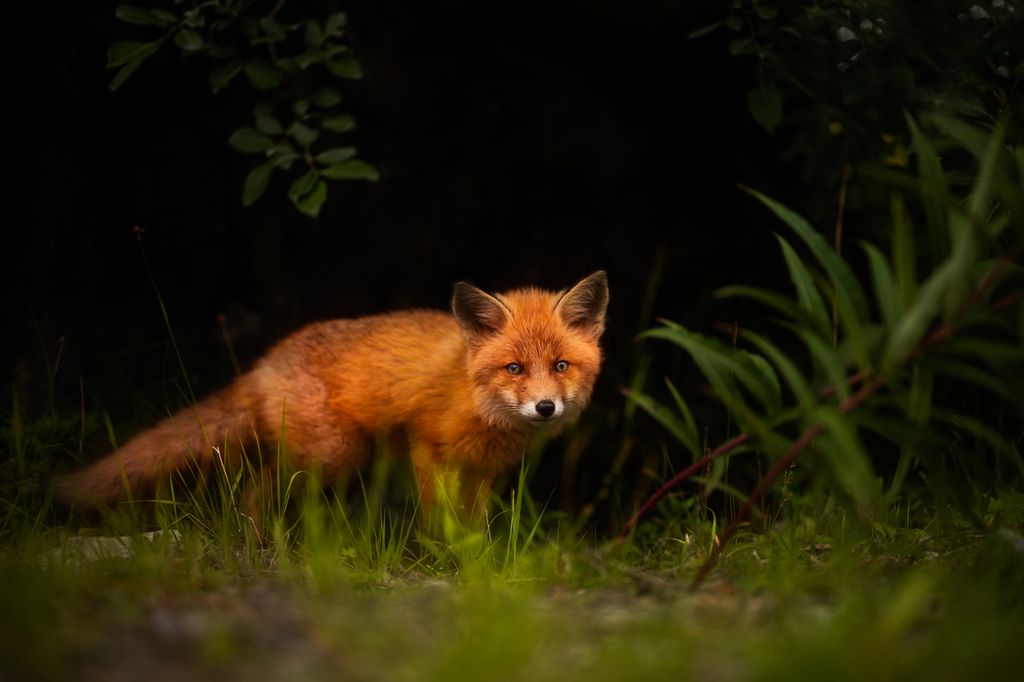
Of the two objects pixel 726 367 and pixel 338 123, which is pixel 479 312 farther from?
pixel 726 367

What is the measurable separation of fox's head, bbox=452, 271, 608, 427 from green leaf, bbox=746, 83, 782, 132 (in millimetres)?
967

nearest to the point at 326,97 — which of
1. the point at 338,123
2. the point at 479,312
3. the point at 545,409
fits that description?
the point at 338,123

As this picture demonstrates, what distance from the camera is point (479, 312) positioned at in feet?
13.3

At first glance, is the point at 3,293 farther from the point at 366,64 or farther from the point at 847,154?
the point at 847,154

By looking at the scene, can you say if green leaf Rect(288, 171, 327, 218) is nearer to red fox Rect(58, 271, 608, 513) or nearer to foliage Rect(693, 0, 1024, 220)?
red fox Rect(58, 271, 608, 513)

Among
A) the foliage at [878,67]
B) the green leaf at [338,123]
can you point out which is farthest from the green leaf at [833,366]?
the green leaf at [338,123]

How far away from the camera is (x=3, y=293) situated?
4.77 m

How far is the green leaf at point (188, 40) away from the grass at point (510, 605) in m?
1.84

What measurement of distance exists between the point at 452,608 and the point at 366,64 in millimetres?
3801

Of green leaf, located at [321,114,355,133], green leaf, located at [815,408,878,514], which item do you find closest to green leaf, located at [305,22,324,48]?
green leaf, located at [321,114,355,133]

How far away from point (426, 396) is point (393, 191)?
6.26 feet

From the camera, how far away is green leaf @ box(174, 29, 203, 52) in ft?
11.7

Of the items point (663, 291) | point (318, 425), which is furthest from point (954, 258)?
point (663, 291)

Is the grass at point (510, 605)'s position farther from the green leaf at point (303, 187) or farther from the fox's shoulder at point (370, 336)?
the green leaf at point (303, 187)
